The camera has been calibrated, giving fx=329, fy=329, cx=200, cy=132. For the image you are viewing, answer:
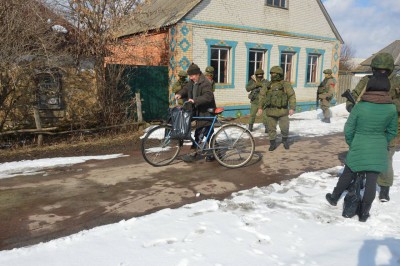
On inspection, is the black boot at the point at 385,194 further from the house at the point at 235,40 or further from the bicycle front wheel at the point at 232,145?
the house at the point at 235,40

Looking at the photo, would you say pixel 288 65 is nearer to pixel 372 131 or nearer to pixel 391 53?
pixel 372 131

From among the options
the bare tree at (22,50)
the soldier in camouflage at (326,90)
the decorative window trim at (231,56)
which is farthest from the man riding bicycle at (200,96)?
the decorative window trim at (231,56)

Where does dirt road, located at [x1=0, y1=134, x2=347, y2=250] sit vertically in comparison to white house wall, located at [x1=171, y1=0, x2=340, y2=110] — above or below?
below

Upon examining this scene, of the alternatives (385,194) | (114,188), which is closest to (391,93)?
(385,194)

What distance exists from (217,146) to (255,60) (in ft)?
30.6

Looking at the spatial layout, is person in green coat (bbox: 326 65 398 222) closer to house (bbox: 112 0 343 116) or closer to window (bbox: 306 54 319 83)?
house (bbox: 112 0 343 116)

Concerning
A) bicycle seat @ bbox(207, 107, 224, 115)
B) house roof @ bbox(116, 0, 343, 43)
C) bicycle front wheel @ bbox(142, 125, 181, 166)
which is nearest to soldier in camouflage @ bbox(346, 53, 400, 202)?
bicycle seat @ bbox(207, 107, 224, 115)

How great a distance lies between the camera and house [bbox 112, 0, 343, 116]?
1193 cm

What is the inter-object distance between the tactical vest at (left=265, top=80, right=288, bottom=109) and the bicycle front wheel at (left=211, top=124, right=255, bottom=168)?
1.31 metres

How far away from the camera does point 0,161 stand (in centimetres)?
629

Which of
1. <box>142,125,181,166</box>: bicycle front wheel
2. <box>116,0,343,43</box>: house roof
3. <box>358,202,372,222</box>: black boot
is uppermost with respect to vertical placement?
<box>116,0,343,43</box>: house roof

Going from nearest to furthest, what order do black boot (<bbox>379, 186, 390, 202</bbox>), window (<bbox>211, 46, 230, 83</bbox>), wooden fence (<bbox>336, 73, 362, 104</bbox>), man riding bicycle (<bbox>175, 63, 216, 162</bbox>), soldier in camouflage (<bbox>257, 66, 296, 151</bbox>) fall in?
black boot (<bbox>379, 186, 390, 202</bbox>) < man riding bicycle (<bbox>175, 63, 216, 162</bbox>) < soldier in camouflage (<bbox>257, 66, 296, 151</bbox>) < window (<bbox>211, 46, 230, 83</bbox>) < wooden fence (<bbox>336, 73, 362, 104</bbox>)

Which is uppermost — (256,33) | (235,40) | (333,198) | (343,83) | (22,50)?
(256,33)

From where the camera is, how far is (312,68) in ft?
54.7
